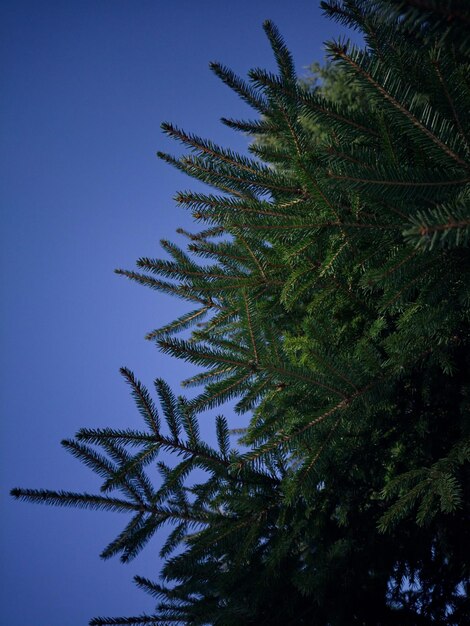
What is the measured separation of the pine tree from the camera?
1583 mm

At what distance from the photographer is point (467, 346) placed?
2.15 m

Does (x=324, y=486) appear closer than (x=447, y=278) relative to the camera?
No

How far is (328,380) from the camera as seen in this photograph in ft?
5.92

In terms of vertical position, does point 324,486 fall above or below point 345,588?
above

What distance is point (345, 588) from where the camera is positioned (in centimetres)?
208

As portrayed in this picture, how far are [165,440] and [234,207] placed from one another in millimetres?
1256

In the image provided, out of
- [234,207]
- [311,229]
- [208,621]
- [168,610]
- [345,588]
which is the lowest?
[345,588]

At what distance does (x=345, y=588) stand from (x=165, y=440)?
3.89 feet

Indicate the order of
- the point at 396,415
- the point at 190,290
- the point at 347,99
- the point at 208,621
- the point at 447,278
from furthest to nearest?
the point at 347,99
the point at 190,290
the point at 396,415
the point at 208,621
the point at 447,278

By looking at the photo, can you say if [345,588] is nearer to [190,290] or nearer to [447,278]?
[447,278]

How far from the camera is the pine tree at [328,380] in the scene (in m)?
1.58

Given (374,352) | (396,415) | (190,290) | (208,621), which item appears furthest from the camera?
(190,290)

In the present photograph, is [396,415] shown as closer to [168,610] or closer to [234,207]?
[234,207]

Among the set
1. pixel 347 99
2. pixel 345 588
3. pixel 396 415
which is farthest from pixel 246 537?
pixel 347 99
